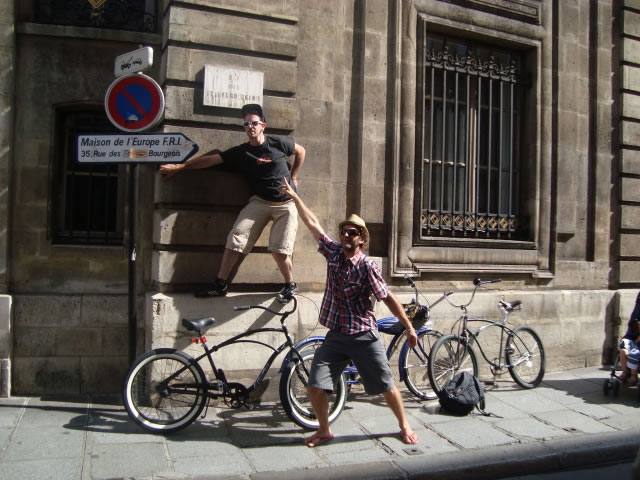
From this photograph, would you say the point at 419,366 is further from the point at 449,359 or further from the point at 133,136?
the point at 133,136

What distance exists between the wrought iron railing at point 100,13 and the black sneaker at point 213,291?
Result: 9.79 feet

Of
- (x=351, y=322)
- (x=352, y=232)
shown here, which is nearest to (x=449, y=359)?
(x=351, y=322)

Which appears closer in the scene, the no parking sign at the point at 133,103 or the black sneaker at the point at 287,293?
the no parking sign at the point at 133,103

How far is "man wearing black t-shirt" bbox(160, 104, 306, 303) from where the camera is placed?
5.97 meters

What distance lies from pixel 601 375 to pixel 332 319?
4751mm

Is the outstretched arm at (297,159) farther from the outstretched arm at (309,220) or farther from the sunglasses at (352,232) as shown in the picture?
the sunglasses at (352,232)

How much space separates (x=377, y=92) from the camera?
7203 mm

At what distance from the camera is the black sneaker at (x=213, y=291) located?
593cm

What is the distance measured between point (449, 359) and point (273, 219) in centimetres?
249

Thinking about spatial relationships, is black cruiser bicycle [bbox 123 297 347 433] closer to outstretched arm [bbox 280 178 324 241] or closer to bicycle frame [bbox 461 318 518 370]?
outstretched arm [bbox 280 178 324 241]

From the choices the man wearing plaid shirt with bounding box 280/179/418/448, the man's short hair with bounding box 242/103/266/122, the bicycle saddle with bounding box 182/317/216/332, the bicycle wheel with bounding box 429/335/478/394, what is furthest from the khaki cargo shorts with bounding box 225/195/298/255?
the bicycle wheel with bounding box 429/335/478/394

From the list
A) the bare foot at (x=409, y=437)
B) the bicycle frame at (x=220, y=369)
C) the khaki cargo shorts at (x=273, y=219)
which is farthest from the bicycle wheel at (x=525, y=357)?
the khaki cargo shorts at (x=273, y=219)

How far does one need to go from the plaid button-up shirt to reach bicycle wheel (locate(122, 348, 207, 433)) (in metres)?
1.35

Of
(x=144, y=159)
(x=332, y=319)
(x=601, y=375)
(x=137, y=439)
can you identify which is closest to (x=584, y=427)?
(x=601, y=375)
